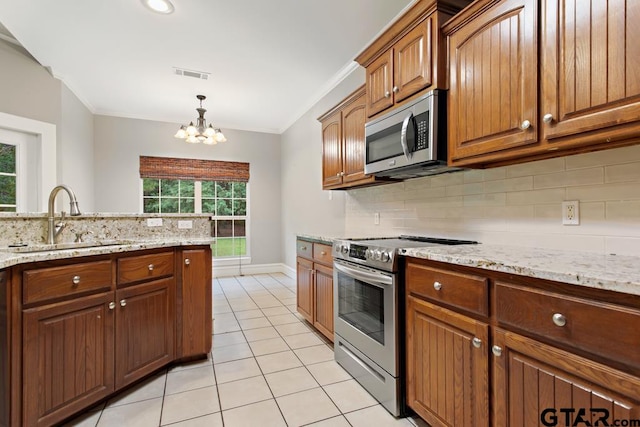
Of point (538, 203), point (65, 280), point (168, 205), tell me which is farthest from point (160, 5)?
point (168, 205)

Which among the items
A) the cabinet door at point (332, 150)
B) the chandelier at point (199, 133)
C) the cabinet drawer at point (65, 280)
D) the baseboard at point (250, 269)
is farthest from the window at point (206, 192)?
the cabinet drawer at point (65, 280)

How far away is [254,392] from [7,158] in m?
3.64

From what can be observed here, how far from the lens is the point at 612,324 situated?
2.94ft

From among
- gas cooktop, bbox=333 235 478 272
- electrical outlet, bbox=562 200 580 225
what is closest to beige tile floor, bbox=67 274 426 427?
gas cooktop, bbox=333 235 478 272

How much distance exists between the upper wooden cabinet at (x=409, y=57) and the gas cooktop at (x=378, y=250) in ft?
3.17

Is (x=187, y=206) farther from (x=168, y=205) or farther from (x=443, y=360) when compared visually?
(x=443, y=360)

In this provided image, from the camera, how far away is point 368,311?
6.55 feet

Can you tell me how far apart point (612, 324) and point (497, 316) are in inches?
14.9

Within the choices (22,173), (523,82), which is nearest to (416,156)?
(523,82)

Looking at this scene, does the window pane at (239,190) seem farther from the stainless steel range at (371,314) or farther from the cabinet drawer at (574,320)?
the cabinet drawer at (574,320)

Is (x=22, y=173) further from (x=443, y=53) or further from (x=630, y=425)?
(x=630, y=425)

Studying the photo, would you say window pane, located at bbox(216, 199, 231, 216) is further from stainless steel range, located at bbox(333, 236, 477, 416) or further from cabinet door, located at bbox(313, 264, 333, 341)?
stainless steel range, located at bbox(333, 236, 477, 416)

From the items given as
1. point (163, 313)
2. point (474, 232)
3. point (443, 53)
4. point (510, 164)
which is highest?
point (443, 53)

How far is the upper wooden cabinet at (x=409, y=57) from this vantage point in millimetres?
1828
